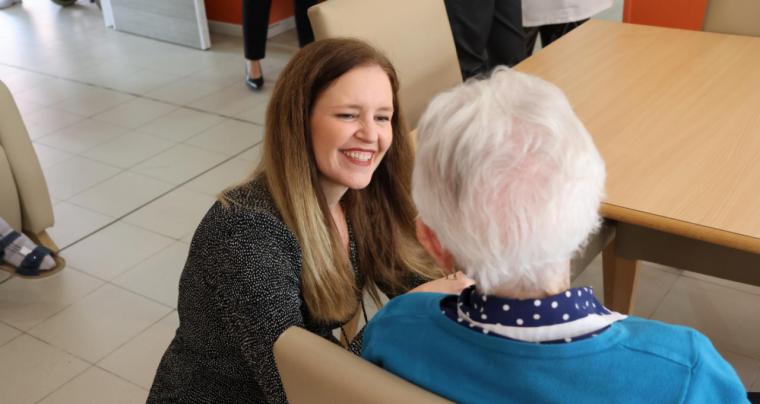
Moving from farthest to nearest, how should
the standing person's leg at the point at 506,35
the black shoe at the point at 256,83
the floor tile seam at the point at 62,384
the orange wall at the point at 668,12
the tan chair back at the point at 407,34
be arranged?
the black shoe at the point at 256,83 < the orange wall at the point at 668,12 < the standing person's leg at the point at 506,35 < the floor tile seam at the point at 62,384 < the tan chair back at the point at 407,34

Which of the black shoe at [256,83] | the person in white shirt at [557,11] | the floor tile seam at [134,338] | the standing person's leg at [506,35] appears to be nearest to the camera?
the floor tile seam at [134,338]

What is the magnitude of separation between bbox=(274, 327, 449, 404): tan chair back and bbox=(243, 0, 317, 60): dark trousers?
3372 millimetres

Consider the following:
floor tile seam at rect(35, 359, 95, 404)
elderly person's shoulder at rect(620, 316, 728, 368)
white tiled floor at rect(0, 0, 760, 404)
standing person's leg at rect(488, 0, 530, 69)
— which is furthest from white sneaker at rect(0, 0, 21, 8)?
elderly person's shoulder at rect(620, 316, 728, 368)

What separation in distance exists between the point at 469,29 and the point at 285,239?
5.29 ft

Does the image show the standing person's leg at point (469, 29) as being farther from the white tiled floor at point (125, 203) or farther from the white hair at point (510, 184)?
the white hair at point (510, 184)

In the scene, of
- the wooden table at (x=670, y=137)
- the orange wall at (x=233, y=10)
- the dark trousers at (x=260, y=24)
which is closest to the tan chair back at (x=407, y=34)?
the wooden table at (x=670, y=137)

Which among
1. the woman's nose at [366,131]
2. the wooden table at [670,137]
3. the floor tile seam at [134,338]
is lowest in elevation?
the floor tile seam at [134,338]

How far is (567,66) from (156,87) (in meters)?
2.78

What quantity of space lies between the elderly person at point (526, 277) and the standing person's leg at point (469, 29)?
1920 millimetres

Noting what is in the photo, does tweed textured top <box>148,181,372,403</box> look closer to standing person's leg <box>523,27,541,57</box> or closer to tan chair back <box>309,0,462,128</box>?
tan chair back <box>309,0,462,128</box>

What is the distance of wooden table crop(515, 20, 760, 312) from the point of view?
1.53 metres

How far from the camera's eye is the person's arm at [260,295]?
1.33 meters

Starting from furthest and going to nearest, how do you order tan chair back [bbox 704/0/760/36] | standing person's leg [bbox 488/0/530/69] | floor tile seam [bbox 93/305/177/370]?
standing person's leg [bbox 488/0/530/69]
tan chair back [bbox 704/0/760/36]
floor tile seam [bbox 93/305/177/370]

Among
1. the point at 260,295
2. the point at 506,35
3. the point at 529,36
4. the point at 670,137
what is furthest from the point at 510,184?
the point at 529,36
